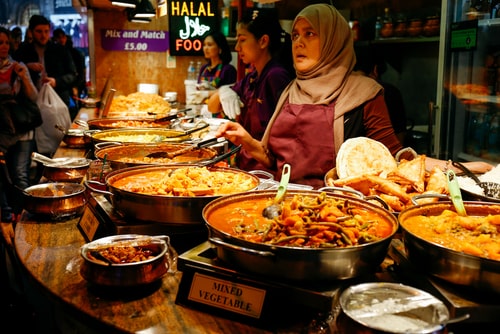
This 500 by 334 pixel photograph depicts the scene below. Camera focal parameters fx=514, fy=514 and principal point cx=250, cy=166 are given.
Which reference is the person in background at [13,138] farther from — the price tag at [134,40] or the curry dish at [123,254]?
the curry dish at [123,254]

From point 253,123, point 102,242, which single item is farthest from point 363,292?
point 253,123

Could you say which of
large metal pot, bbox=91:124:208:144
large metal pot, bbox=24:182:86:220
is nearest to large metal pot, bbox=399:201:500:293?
large metal pot, bbox=24:182:86:220

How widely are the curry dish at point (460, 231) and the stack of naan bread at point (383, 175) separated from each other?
297 millimetres

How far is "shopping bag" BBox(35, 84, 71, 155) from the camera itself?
Answer: 617 cm

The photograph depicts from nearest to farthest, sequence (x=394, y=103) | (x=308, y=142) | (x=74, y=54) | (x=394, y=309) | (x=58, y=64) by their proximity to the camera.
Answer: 1. (x=394, y=309)
2. (x=308, y=142)
3. (x=394, y=103)
4. (x=58, y=64)
5. (x=74, y=54)

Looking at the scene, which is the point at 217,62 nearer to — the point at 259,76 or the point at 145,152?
the point at 259,76

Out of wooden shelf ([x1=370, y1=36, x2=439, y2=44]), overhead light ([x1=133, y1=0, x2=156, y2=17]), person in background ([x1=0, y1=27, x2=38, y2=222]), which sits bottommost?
person in background ([x1=0, y1=27, x2=38, y2=222])

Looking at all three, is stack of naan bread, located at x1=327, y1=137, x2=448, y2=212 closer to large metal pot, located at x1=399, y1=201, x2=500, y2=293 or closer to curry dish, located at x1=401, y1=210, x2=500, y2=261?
curry dish, located at x1=401, y1=210, x2=500, y2=261

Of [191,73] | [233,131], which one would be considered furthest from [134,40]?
[233,131]

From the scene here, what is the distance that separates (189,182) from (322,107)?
1.30 m

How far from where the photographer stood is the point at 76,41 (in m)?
13.9

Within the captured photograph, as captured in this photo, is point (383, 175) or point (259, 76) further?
point (259, 76)

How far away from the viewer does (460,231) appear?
1.44 m

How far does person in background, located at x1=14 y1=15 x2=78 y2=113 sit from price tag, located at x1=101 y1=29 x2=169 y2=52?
713mm
